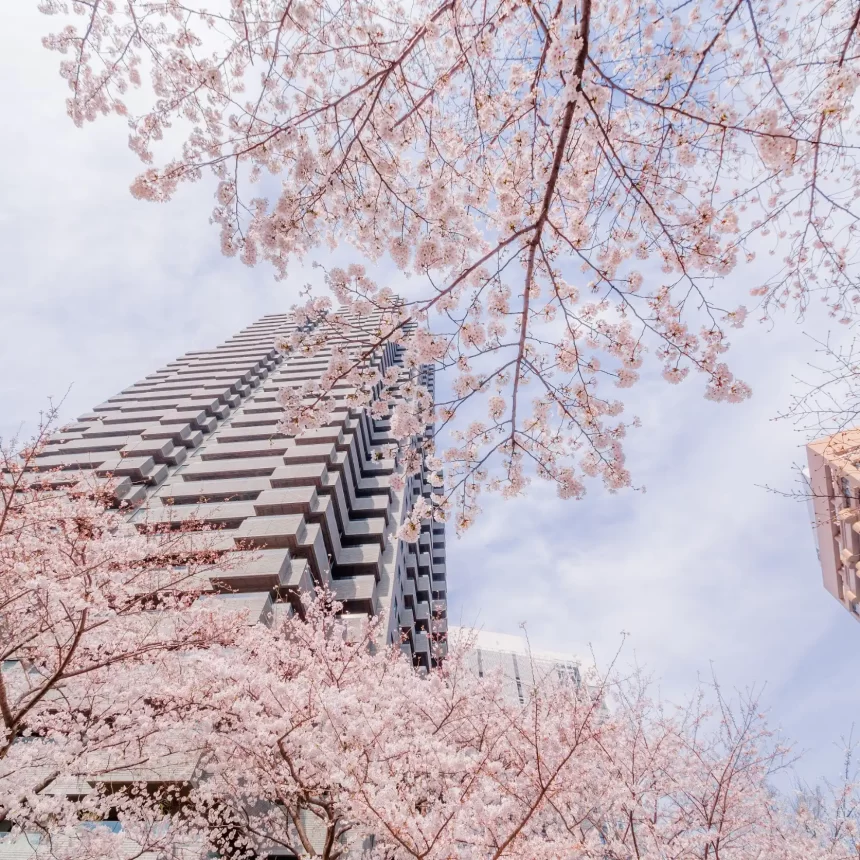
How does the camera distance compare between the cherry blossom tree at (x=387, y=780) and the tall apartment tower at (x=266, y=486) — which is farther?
the tall apartment tower at (x=266, y=486)

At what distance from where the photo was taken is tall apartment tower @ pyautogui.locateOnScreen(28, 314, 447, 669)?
20516mm

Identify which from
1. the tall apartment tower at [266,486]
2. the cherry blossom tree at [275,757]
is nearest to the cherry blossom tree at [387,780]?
the cherry blossom tree at [275,757]

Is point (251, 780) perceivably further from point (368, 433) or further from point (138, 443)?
A: point (368, 433)

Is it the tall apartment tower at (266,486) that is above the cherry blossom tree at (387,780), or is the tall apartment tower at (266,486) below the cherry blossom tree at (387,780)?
above

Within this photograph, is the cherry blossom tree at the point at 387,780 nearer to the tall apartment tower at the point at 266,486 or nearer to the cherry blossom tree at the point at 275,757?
the cherry blossom tree at the point at 275,757

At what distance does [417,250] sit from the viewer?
16.0 ft

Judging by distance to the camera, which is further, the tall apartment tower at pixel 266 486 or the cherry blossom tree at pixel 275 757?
the tall apartment tower at pixel 266 486

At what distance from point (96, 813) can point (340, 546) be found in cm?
1665

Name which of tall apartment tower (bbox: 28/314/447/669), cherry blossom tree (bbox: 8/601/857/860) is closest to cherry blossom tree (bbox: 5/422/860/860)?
cherry blossom tree (bbox: 8/601/857/860)

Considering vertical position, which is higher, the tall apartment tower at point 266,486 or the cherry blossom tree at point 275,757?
the tall apartment tower at point 266,486

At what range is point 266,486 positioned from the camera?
24.6 metres

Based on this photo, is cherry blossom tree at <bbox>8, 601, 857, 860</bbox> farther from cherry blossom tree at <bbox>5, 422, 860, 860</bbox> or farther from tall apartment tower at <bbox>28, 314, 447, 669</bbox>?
tall apartment tower at <bbox>28, 314, 447, 669</bbox>

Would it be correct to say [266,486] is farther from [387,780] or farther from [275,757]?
[387,780]

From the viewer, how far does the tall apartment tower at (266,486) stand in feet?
67.3
